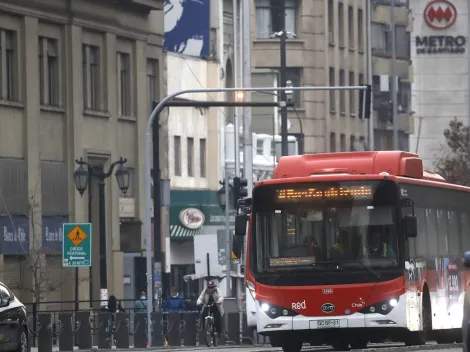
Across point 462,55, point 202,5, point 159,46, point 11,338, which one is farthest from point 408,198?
point 462,55

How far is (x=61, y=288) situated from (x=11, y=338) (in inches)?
968

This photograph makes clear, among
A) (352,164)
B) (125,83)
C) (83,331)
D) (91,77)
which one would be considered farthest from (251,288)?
(125,83)

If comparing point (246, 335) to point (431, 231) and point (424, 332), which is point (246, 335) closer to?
point (431, 231)

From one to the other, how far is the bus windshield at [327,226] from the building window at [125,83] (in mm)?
28770

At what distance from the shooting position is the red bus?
3038 centimetres

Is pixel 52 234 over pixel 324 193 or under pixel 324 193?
under

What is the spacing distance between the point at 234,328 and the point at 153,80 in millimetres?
16732

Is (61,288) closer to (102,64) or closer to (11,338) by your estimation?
(102,64)

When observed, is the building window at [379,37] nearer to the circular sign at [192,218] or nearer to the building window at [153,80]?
the circular sign at [192,218]

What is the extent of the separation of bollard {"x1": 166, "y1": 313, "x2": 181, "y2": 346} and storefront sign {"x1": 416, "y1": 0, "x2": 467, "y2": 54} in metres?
78.0

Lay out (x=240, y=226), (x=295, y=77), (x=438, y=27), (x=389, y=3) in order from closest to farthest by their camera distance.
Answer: (x=240, y=226) < (x=295, y=77) < (x=389, y=3) < (x=438, y=27)

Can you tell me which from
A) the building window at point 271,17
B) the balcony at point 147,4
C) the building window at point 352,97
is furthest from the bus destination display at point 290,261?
the building window at point 352,97

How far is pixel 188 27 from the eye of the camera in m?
70.5

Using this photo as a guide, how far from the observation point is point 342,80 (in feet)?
309
